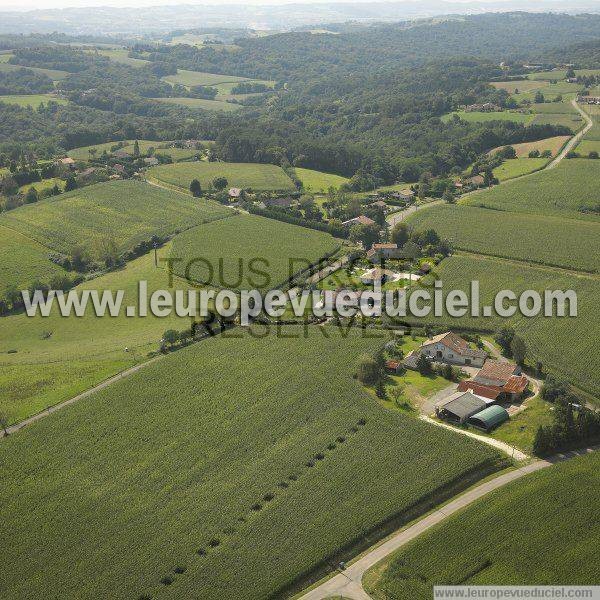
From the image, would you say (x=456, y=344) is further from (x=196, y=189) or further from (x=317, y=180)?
(x=317, y=180)

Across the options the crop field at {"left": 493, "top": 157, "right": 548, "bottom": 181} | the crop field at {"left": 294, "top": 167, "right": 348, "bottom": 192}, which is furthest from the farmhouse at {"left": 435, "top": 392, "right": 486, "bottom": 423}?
the crop field at {"left": 493, "top": 157, "right": 548, "bottom": 181}

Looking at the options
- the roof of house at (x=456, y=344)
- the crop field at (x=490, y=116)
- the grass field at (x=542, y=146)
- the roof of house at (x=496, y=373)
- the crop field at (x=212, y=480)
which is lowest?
the crop field at (x=212, y=480)

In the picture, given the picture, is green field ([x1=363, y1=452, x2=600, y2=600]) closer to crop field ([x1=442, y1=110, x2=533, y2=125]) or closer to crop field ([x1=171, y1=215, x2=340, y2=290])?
crop field ([x1=171, y1=215, x2=340, y2=290])

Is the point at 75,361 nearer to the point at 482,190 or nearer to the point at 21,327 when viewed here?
the point at 21,327

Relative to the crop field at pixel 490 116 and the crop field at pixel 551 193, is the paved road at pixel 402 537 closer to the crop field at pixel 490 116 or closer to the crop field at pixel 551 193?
the crop field at pixel 551 193

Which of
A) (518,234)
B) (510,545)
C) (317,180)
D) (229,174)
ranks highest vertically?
(229,174)

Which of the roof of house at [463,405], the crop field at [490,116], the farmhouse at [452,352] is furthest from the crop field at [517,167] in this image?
the roof of house at [463,405]

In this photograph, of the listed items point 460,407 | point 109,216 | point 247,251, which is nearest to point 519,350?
point 460,407
